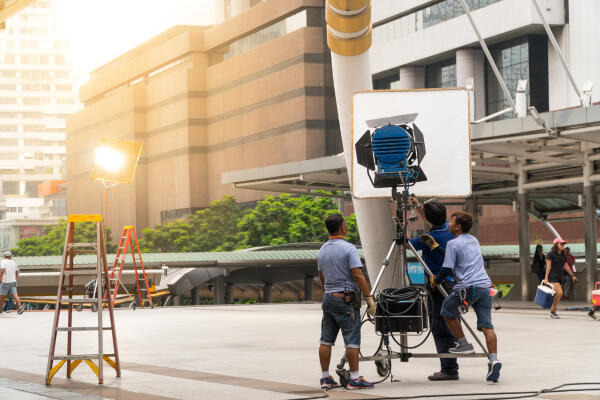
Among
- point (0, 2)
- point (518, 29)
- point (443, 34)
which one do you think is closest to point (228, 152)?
point (443, 34)

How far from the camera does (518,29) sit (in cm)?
5756

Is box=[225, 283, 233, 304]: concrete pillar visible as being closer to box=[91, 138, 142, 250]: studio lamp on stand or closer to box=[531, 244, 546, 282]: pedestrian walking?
box=[531, 244, 546, 282]: pedestrian walking

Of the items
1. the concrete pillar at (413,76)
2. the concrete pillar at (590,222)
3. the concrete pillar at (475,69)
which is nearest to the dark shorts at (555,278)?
the concrete pillar at (590,222)

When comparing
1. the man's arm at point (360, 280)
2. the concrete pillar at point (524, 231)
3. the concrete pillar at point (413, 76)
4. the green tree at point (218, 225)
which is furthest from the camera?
the green tree at point (218, 225)

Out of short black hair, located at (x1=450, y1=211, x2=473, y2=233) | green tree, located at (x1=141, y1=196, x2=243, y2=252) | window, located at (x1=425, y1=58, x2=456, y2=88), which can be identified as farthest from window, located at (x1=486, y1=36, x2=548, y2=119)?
short black hair, located at (x1=450, y1=211, x2=473, y2=233)

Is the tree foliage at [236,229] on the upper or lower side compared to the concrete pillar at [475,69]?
lower

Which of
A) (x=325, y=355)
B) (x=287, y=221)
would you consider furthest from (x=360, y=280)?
(x=287, y=221)

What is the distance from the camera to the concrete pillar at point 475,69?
63000 mm

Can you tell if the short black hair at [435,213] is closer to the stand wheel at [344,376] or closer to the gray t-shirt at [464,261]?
the gray t-shirt at [464,261]

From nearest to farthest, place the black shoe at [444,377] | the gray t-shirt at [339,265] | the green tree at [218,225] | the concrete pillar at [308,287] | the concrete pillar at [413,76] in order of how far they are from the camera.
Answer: the gray t-shirt at [339,265], the black shoe at [444,377], the concrete pillar at [308,287], the concrete pillar at [413,76], the green tree at [218,225]

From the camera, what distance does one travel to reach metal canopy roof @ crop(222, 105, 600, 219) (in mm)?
24359

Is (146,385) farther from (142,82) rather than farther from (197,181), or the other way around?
(142,82)

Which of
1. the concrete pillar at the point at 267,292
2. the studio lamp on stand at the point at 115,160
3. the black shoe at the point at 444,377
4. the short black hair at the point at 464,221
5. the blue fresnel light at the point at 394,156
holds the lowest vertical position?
the concrete pillar at the point at 267,292

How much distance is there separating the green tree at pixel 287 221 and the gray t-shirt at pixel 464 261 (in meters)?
52.0
